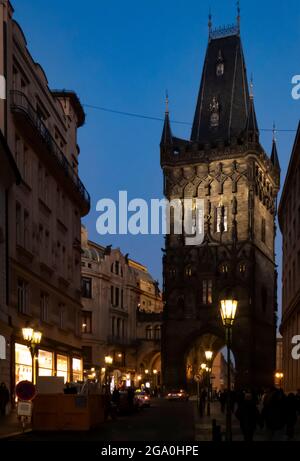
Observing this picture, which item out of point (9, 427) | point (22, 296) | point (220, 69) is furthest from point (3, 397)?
point (220, 69)

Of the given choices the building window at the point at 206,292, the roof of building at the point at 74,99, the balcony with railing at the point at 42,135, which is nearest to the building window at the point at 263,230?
the building window at the point at 206,292

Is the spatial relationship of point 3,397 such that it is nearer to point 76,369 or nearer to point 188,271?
point 76,369

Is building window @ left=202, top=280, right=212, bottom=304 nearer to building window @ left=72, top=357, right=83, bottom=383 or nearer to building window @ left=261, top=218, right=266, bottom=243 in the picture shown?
building window @ left=261, top=218, right=266, bottom=243

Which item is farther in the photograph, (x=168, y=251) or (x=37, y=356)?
(x=168, y=251)

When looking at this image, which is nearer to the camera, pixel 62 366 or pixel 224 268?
pixel 62 366

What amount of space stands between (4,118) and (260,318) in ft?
212

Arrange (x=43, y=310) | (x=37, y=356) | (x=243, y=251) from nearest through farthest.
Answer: (x=37, y=356), (x=43, y=310), (x=243, y=251)

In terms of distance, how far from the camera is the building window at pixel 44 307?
42.5 m

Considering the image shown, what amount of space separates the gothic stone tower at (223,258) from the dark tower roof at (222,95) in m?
0.43

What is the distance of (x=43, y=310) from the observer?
42.9 m

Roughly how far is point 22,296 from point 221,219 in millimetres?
58697

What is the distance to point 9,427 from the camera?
26.1 meters

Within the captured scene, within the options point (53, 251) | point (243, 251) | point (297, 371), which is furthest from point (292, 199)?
point (243, 251)
